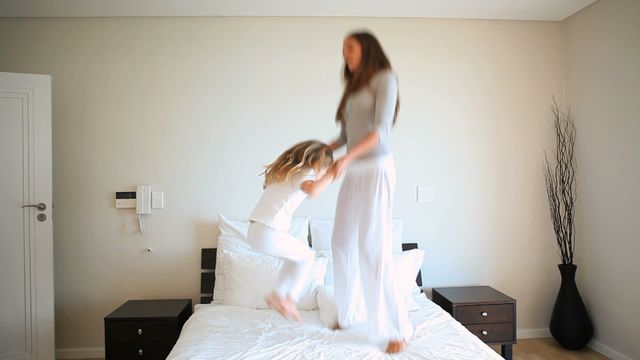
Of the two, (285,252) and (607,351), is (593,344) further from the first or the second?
(285,252)

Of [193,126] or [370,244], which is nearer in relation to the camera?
[370,244]

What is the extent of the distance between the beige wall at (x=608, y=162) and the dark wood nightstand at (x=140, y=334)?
309 cm

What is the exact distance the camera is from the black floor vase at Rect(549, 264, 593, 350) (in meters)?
3.20

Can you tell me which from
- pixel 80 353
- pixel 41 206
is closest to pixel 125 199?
pixel 41 206

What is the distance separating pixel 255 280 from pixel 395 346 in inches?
46.0

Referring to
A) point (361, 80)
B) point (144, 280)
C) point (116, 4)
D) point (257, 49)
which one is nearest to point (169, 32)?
point (116, 4)

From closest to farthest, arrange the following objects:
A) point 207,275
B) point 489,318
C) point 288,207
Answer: point 288,207
point 489,318
point 207,275

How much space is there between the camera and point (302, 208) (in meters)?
3.30

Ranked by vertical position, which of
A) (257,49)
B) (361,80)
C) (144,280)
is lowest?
(144,280)

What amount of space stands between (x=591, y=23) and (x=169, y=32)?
3234 mm

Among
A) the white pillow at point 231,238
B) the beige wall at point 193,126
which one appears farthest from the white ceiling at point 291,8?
the white pillow at point 231,238

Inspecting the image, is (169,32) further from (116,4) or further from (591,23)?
(591,23)

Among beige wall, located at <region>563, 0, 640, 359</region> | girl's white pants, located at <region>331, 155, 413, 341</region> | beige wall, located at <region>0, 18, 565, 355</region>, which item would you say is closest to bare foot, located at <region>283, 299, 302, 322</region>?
girl's white pants, located at <region>331, 155, 413, 341</region>

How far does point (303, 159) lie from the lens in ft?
5.36
